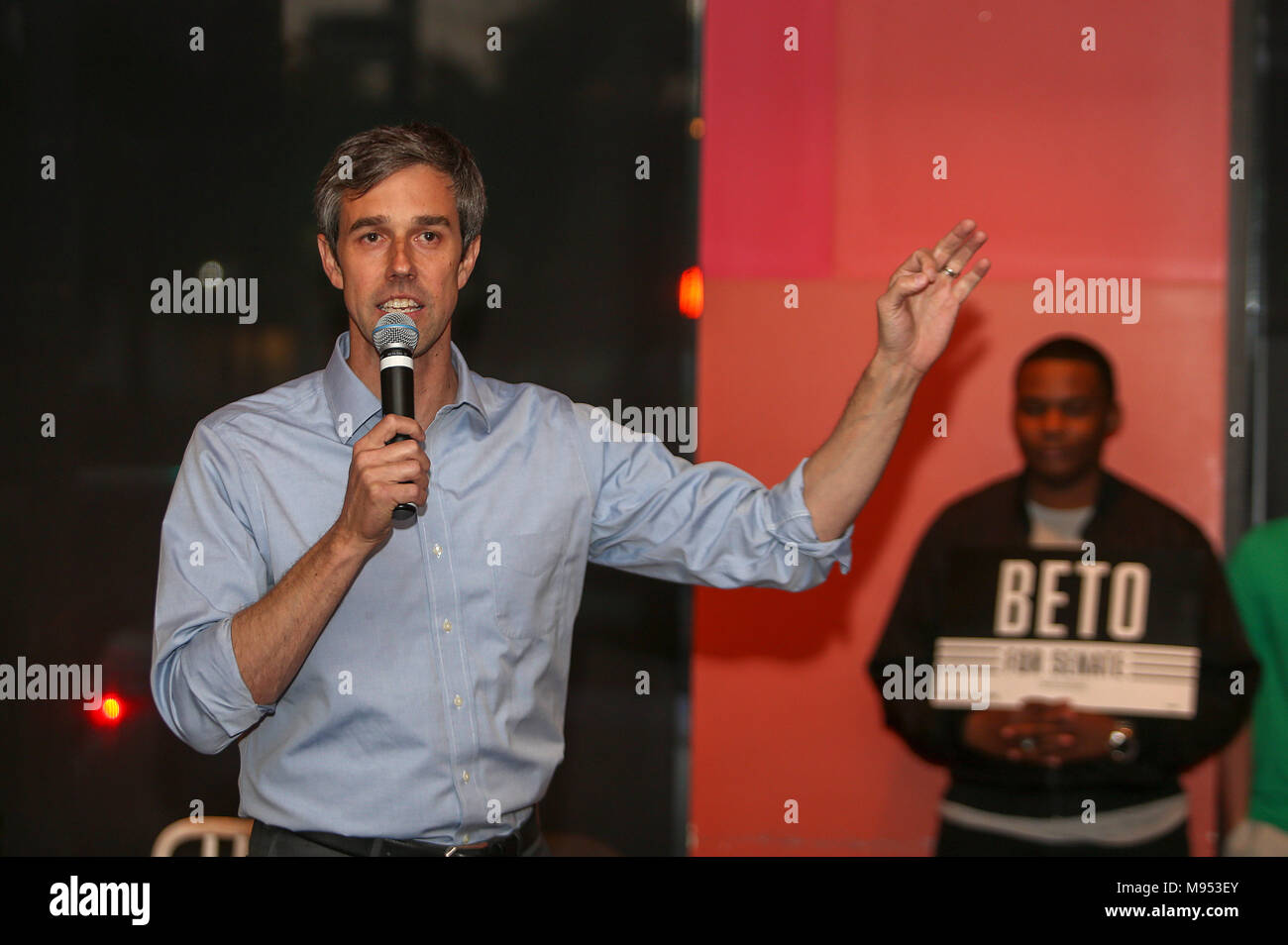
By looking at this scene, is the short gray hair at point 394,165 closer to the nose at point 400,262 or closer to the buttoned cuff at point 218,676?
the nose at point 400,262

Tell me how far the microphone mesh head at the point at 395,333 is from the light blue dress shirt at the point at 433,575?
18cm

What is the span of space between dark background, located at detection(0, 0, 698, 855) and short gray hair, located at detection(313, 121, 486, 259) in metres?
0.88

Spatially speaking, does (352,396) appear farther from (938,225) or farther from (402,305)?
(938,225)

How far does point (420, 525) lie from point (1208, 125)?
7.55ft

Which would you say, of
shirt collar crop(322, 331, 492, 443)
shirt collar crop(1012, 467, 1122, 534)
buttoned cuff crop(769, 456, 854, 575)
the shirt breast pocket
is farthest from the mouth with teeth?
shirt collar crop(1012, 467, 1122, 534)

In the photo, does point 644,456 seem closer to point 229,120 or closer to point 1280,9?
point 229,120

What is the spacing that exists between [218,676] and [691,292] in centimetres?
166

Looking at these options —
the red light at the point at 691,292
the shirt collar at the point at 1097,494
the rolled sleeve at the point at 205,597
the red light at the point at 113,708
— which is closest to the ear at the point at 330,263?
the rolled sleeve at the point at 205,597

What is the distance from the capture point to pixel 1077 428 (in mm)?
2764

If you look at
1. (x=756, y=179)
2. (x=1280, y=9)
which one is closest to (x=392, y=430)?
(x=756, y=179)

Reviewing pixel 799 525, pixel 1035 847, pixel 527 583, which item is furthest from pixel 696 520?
pixel 1035 847

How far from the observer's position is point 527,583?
5.83 ft

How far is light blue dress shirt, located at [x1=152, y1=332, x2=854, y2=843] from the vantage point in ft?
5.33
